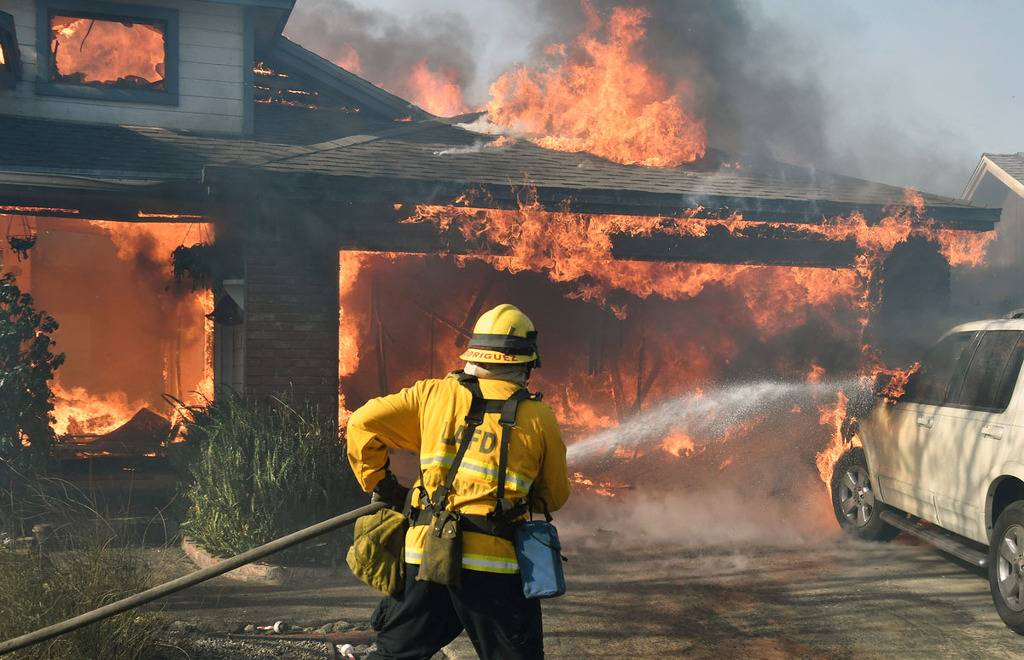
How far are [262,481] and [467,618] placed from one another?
402 cm

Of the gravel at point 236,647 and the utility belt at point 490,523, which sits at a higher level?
the utility belt at point 490,523

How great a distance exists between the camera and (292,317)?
28.5 feet

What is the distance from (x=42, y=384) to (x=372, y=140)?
407 cm

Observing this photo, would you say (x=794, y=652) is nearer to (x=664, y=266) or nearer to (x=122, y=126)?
(x=664, y=266)

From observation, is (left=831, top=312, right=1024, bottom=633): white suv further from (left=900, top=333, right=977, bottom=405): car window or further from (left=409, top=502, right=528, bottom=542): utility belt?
(left=409, top=502, right=528, bottom=542): utility belt

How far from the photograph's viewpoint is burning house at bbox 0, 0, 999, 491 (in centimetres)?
876

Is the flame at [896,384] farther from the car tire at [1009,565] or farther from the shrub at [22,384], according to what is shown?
the shrub at [22,384]

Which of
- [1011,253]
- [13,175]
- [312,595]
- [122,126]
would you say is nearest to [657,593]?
[312,595]

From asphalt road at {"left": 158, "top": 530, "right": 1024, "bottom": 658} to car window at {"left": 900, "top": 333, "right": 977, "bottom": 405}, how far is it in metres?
1.37

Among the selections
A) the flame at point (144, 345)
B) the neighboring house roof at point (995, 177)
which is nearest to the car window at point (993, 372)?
the flame at point (144, 345)

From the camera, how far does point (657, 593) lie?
675 cm

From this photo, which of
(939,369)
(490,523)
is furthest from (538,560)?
(939,369)

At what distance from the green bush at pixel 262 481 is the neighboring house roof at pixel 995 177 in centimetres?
1775

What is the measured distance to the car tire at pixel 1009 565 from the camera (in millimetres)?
5832
